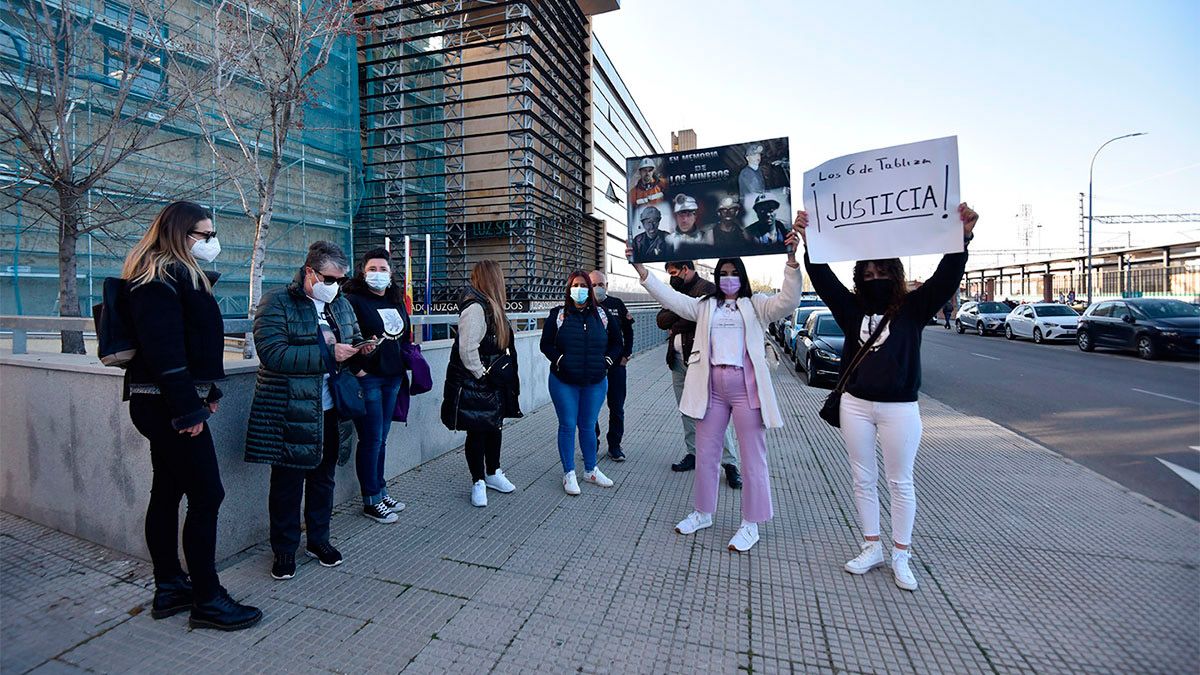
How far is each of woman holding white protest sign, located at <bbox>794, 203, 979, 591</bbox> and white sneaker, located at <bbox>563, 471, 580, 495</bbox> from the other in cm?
208

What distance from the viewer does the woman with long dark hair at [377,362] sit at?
12.8 ft

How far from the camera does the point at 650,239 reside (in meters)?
3.90

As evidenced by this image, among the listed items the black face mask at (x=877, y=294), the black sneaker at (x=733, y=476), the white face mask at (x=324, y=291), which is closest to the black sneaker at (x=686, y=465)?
the black sneaker at (x=733, y=476)

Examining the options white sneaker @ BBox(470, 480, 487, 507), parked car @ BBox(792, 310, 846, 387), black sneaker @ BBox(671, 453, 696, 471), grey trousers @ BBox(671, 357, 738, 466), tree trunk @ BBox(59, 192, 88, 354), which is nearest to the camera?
white sneaker @ BBox(470, 480, 487, 507)

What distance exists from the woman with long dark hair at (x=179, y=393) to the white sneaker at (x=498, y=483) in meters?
2.12

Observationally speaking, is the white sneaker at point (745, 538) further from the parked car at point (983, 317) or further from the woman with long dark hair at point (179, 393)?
the parked car at point (983, 317)

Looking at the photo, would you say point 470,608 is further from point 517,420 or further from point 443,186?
point 443,186

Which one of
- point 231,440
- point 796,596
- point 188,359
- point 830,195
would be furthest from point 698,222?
point 231,440

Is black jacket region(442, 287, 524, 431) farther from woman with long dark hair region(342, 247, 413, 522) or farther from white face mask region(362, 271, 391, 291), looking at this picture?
white face mask region(362, 271, 391, 291)

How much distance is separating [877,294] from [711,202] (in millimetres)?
1158

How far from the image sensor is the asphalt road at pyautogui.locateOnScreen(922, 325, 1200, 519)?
5441 millimetres

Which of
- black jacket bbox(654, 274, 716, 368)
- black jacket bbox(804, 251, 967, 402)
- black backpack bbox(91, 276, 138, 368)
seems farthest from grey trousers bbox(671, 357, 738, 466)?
black backpack bbox(91, 276, 138, 368)

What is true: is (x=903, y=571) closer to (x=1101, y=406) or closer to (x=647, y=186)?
(x=647, y=186)

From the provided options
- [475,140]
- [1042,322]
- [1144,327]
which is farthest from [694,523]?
[1042,322]
